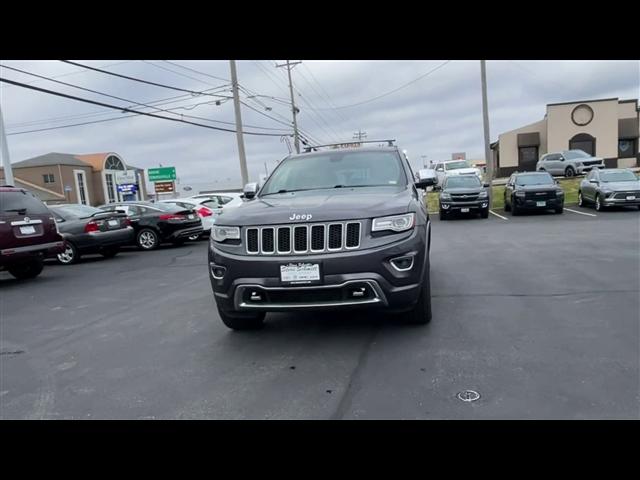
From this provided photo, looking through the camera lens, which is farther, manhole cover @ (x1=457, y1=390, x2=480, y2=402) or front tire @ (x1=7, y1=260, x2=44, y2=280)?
front tire @ (x1=7, y1=260, x2=44, y2=280)

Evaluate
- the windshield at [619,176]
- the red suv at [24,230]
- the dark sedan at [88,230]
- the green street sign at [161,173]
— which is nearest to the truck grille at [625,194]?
the windshield at [619,176]

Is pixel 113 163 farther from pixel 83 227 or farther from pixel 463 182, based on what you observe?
pixel 463 182

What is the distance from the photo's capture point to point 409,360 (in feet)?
12.3

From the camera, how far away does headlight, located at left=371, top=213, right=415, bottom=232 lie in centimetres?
391

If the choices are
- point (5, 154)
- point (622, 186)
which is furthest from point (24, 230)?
point (622, 186)

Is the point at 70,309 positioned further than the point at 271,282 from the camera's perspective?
Yes

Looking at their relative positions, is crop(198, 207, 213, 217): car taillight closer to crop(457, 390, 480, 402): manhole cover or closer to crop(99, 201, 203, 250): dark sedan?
crop(99, 201, 203, 250): dark sedan

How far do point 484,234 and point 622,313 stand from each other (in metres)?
7.81

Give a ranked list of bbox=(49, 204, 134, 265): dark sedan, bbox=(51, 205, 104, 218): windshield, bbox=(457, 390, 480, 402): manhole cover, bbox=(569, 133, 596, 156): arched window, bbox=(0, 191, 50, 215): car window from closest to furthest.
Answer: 1. bbox=(457, 390, 480, 402): manhole cover
2. bbox=(0, 191, 50, 215): car window
3. bbox=(49, 204, 134, 265): dark sedan
4. bbox=(51, 205, 104, 218): windshield
5. bbox=(569, 133, 596, 156): arched window

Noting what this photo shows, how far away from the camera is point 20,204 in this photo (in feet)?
28.5

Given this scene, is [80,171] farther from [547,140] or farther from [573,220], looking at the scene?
[573,220]

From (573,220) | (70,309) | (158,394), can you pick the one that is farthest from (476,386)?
(573,220)

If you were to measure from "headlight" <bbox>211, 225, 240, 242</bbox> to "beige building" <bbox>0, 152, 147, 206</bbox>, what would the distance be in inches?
1825

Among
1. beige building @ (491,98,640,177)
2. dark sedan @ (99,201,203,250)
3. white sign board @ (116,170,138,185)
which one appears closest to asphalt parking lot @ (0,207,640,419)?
dark sedan @ (99,201,203,250)
